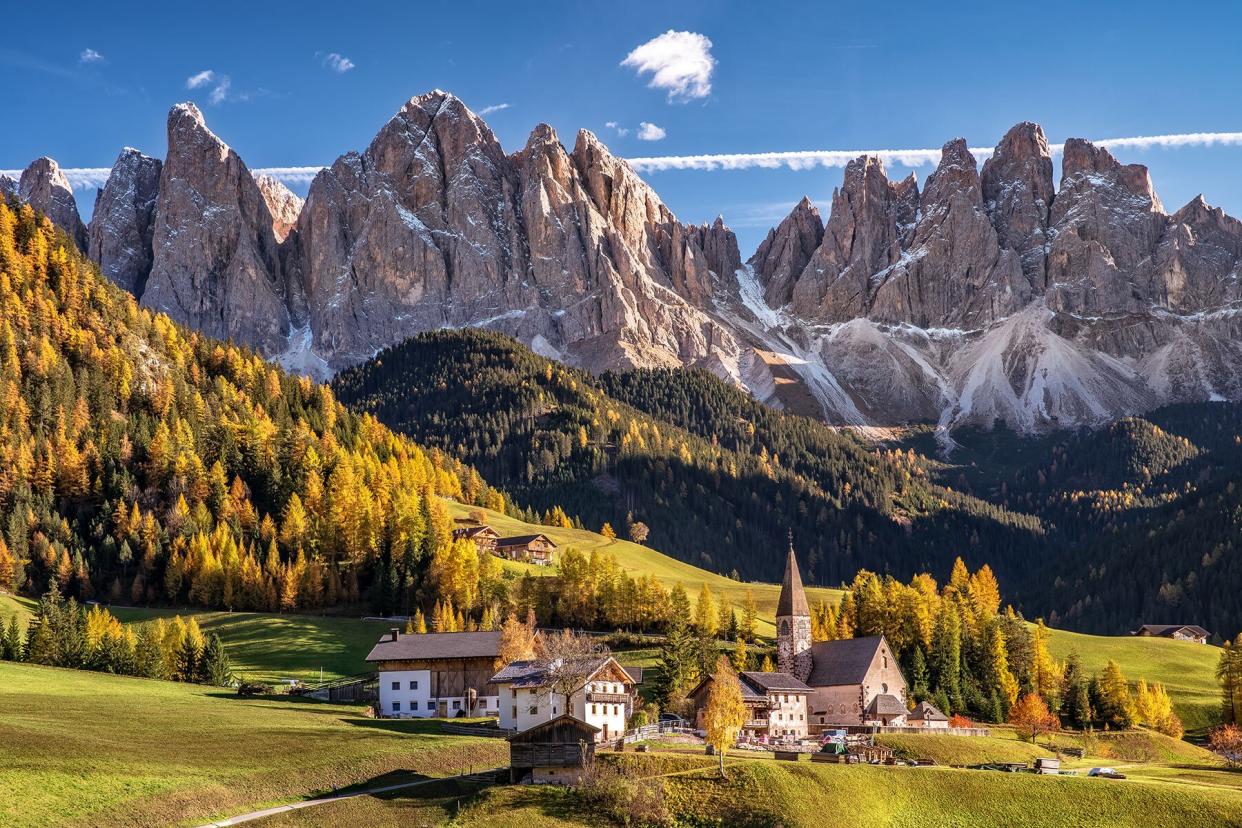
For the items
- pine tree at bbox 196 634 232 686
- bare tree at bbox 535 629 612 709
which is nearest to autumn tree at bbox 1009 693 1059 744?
bare tree at bbox 535 629 612 709

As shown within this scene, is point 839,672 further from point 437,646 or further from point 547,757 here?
point 547,757

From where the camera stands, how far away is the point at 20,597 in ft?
472

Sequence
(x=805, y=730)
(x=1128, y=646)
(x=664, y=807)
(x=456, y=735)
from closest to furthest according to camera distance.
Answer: (x=664, y=807), (x=456, y=735), (x=805, y=730), (x=1128, y=646)

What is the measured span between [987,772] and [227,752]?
44.6 metres

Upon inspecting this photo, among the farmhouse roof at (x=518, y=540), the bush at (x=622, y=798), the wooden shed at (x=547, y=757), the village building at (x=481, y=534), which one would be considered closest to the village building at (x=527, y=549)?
the farmhouse roof at (x=518, y=540)

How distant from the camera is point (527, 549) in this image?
18188 centimetres

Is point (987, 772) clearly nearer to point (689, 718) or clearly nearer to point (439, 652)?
point (689, 718)

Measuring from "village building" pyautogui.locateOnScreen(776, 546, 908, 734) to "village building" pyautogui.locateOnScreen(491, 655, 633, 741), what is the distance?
24864mm

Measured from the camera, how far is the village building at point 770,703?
358 feet

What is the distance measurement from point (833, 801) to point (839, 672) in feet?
142

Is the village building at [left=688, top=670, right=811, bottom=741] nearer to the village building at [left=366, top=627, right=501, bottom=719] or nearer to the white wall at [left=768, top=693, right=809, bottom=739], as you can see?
the white wall at [left=768, top=693, right=809, bottom=739]

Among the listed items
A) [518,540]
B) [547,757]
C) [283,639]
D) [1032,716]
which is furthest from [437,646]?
[518,540]

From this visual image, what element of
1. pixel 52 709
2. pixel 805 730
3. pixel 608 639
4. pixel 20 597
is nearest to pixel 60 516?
pixel 20 597

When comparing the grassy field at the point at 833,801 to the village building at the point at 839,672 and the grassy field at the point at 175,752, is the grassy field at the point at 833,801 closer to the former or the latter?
the grassy field at the point at 175,752
